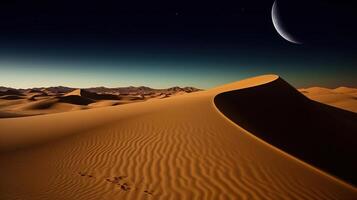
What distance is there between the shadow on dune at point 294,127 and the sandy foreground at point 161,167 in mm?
2537

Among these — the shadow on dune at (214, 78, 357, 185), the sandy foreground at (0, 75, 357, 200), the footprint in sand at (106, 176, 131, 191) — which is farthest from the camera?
the shadow on dune at (214, 78, 357, 185)

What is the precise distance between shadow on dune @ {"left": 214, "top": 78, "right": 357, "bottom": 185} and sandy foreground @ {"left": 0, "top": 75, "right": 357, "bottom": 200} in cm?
254

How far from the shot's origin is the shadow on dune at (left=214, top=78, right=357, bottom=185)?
35.2 feet

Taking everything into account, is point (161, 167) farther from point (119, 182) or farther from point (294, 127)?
point (294, 127)

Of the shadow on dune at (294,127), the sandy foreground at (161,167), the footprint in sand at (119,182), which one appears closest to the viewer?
the sandy foreground at (161,167)

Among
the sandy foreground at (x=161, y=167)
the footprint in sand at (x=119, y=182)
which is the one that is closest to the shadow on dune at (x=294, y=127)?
the sandy foreground at (x=161, y=167)

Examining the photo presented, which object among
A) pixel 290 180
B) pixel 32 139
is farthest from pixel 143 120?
pixel 290 180

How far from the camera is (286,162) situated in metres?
7.20

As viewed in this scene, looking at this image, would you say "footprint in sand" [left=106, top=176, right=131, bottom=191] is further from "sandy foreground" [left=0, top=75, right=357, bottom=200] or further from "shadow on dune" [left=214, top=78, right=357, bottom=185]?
"shadow on dune" [left=214, top=78, right=357, bottom=185]

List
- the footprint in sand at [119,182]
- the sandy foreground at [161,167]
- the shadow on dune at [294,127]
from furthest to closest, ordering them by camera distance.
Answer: the shadow on dune at [294,127] < the footprint in sand at [119,182] < the sandy foreground at [161,167]

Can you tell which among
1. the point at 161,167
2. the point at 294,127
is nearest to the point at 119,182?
the point at 161,167

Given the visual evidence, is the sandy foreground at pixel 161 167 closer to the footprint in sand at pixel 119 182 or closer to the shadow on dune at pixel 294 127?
the footprint in sand at pixel 119 182

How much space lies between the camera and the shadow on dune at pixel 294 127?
1073cm

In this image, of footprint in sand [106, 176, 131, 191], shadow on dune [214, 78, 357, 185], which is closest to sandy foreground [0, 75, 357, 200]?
footprint in sand [106, 176, 131, 191]
